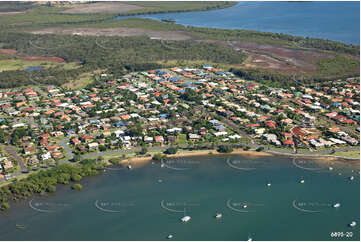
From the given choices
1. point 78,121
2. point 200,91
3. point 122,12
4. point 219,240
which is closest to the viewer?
point 219,240

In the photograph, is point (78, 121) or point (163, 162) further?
point (78, 121)

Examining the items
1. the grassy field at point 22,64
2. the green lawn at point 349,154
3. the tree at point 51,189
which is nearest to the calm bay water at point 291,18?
the grassy field at point 22,64

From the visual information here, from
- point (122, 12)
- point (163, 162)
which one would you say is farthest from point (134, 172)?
point (122, 12)

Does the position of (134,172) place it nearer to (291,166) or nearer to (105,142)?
(105,142)

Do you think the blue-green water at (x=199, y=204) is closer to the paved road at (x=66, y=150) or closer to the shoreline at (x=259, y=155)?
the shoreline at (x=259, y=155)

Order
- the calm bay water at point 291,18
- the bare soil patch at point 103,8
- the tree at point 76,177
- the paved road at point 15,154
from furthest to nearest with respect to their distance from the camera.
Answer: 1. the bare soil patch at point 103,8
2. the calm bay water at point 291,18
3. the paved road at point 15,154
4. the tree at point 76,177

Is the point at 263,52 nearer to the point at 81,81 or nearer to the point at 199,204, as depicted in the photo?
the point at 81,81
